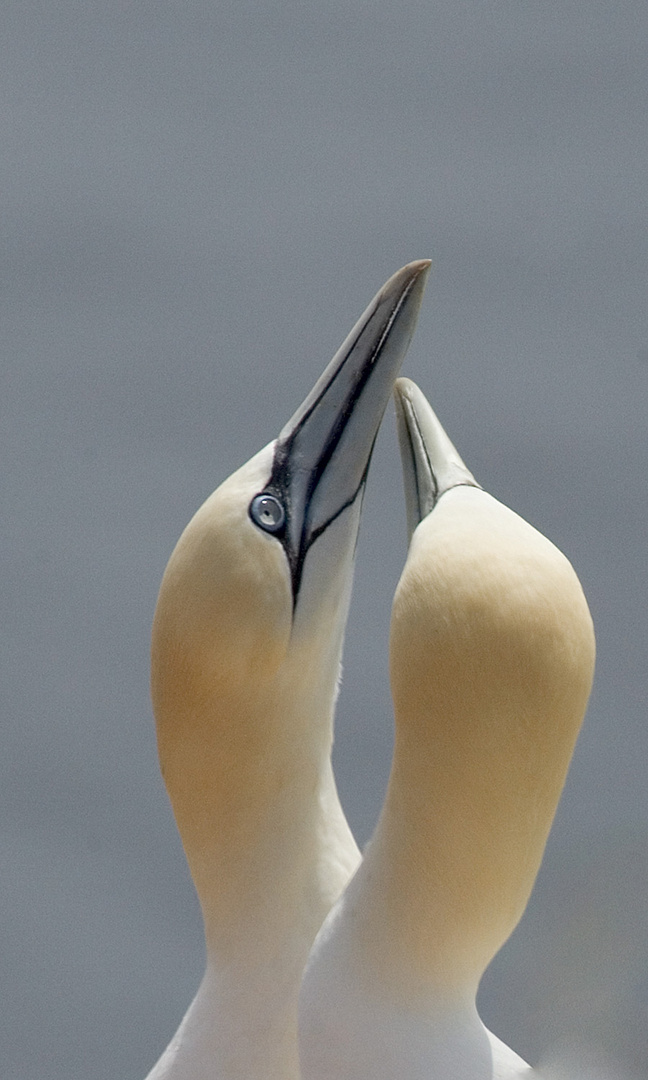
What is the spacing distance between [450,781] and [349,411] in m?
0.81

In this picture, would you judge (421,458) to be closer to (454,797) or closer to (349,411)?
(349,411)

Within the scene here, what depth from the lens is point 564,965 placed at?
4.09 meters

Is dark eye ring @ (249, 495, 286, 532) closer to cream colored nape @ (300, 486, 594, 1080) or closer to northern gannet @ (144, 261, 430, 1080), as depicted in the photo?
northern gannet @ (144, 261, 430, 1080)

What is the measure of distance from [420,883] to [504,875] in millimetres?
153

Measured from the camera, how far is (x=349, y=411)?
357cm

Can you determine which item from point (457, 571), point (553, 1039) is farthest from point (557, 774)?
point (553, 1039)

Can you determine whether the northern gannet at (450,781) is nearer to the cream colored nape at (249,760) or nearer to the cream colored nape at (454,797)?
the cream colored nape at (454,797)

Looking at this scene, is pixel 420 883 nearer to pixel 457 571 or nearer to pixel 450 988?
pixel 450 988

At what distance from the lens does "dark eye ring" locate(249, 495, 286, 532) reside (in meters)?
3.36

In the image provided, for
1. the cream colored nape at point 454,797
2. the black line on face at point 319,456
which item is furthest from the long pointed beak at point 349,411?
the cream colored nape at point 454,797

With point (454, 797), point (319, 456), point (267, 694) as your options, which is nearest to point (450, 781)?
point (454, 797)

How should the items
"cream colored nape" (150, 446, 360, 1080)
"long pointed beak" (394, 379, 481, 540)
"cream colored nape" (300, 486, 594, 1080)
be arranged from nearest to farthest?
"cream colored nape" (300, 486, 594, 1080), "cream colored nape" (150, 446, 360, 1080), "long pointed beak" (394, 379, 481, 540)

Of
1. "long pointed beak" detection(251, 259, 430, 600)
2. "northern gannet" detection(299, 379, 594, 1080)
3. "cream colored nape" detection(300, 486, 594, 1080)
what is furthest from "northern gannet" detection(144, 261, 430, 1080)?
"cream colored nape" detection(300, 486, 594, 1080)

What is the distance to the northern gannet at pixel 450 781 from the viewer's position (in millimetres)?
3016
